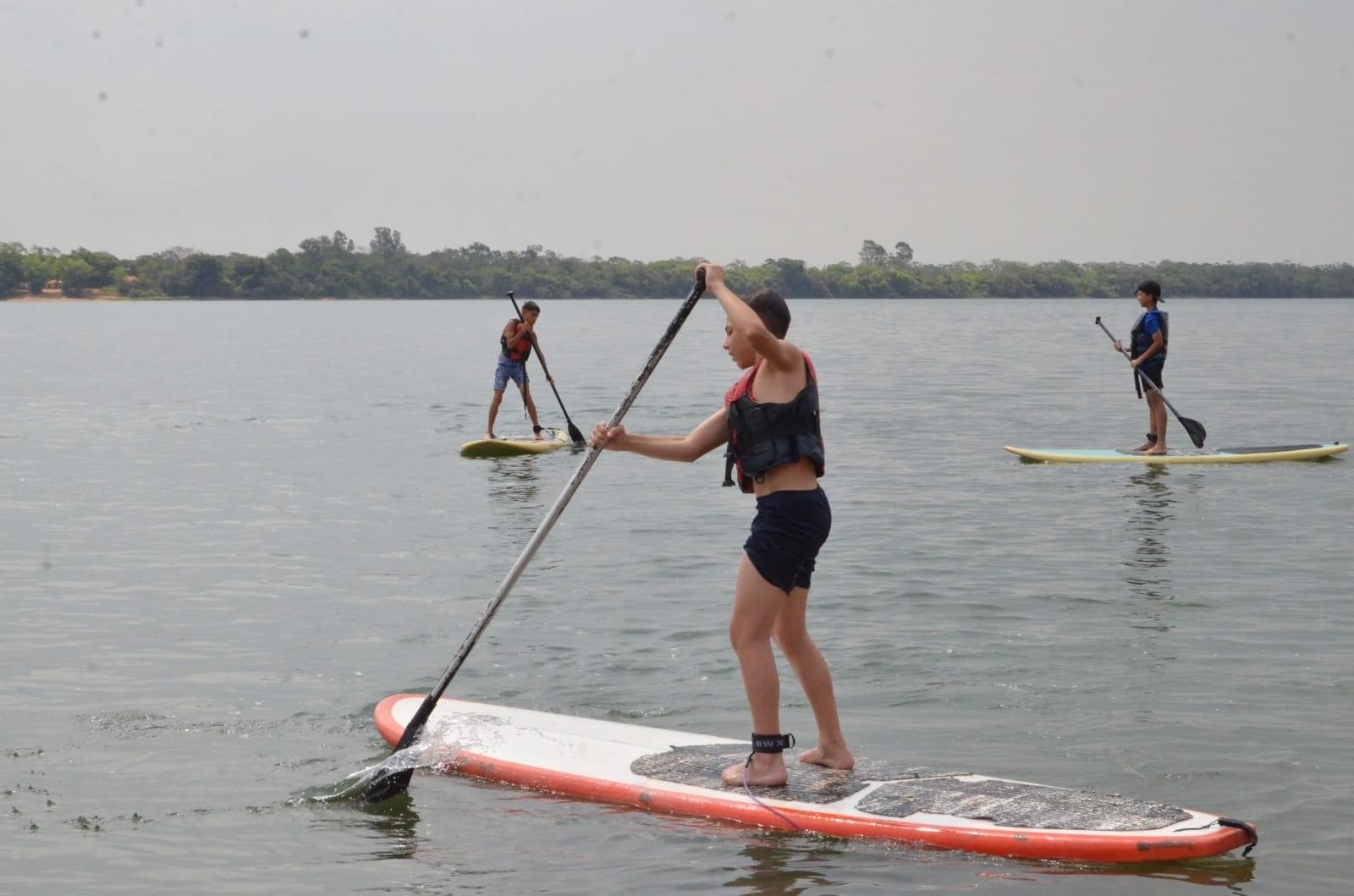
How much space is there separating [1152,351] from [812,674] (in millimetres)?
12354

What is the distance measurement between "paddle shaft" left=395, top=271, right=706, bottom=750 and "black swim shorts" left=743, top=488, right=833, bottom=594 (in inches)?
27.8

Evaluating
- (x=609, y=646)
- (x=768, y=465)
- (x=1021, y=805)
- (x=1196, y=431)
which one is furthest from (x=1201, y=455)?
(x=768, y=465)

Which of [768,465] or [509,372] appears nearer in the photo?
[768,465]

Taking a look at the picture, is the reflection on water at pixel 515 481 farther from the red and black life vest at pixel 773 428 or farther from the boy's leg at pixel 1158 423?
the red and black life vest at pixel 773 428

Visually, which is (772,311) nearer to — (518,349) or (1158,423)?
(1158,423)

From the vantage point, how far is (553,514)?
6523 mm

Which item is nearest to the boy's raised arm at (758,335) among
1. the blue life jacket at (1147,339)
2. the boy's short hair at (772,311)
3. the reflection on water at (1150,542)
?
the boy's short hair at (772,311)

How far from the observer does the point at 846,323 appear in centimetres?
9944

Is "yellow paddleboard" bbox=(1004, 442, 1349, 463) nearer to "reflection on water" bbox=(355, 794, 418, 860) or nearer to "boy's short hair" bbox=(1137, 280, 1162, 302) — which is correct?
"boy's short hair" bbox=(1137, 280, 1162, 302)

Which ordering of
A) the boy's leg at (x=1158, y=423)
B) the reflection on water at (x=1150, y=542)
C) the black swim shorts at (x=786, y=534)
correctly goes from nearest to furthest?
the black swim shorts at (x=786, y=534) → the reflection on water at (x=1150, y=542) → the boy's leg at (x=1158, y=423)

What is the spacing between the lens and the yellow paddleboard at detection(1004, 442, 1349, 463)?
17609mm

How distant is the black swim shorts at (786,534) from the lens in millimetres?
5902

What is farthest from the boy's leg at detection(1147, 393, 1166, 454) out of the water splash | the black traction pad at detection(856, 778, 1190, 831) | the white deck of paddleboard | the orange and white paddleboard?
the water splash

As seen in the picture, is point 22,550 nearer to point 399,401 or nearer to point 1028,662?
point 1028,662
